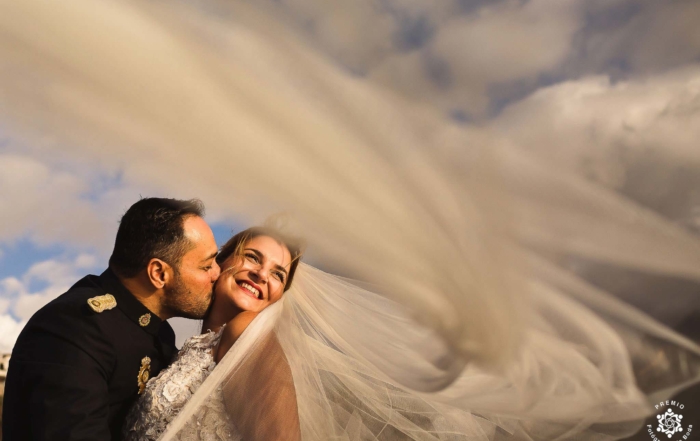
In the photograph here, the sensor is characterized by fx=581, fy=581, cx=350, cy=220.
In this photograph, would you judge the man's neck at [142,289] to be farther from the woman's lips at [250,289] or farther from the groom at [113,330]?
the woman's lips at [250,289]

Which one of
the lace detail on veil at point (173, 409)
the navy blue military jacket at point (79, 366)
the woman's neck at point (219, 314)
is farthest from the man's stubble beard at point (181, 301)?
the lace detail on veil at point (173, 409)

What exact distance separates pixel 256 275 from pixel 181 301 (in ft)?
2.00

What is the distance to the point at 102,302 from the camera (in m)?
3.13

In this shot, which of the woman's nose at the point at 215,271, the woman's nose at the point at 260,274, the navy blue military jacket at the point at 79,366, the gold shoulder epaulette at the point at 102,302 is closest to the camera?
the navy blue military jacket at the point at 79,366

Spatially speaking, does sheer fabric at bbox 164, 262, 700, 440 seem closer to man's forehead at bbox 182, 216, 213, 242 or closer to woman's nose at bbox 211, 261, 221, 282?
woman's nose at bbox 211, 261, 221, 282

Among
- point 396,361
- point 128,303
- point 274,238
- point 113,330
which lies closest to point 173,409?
point 113,330

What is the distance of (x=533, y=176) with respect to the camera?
3.78 metres

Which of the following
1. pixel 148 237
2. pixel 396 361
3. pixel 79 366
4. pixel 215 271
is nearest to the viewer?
pixel 79 366

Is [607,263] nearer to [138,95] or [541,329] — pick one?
[541,329]

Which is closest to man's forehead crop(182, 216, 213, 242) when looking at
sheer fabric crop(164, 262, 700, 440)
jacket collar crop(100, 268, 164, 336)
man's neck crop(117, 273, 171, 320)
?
man's neck crop(117, 273, 171, 320)

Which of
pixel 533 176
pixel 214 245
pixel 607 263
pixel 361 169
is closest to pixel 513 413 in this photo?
pixel 607 263

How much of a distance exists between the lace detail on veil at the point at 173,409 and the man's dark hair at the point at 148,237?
59 centimetres

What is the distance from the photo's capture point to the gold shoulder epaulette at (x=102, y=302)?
10.0 ft

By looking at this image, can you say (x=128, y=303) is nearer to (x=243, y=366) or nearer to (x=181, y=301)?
(x=181, y=301)
